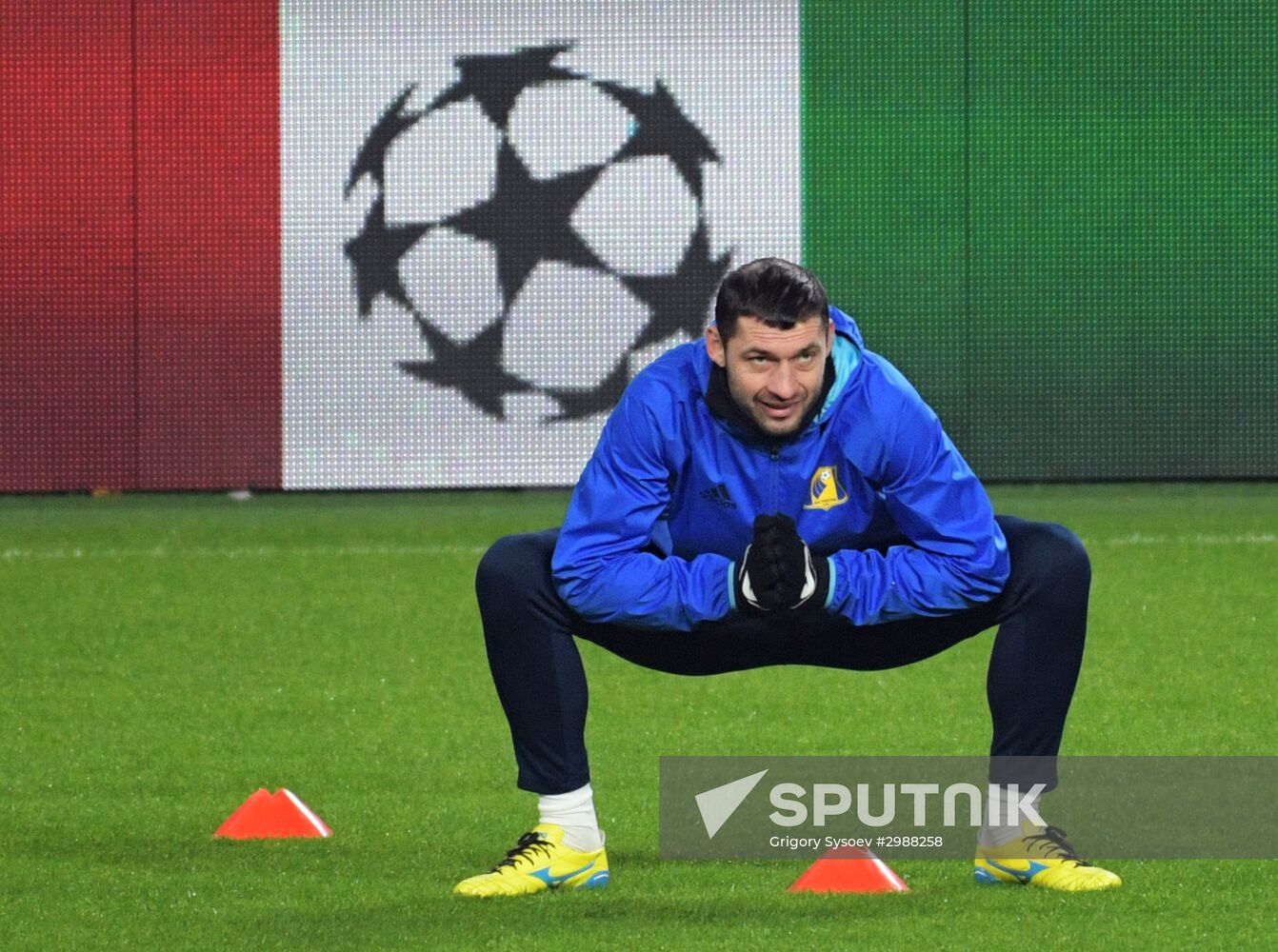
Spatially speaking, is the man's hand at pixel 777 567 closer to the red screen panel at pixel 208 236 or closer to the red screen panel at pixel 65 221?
the red screen panel at pixel 208 236

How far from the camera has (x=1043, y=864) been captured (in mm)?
3373

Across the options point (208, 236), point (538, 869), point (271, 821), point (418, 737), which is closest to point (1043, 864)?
point (538, 869)

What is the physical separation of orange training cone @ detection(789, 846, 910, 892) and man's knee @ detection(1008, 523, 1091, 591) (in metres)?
0.51

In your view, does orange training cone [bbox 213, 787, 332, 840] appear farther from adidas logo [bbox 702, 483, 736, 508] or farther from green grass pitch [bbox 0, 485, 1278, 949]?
adidas logo [bbox 702, 483, 736, 508]

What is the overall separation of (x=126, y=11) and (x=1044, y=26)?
4464 mm

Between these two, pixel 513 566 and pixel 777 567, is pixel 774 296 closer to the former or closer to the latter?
pixel 777 567

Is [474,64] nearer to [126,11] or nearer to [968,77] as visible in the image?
[126,11]

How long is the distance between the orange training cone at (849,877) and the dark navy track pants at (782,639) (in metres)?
0.23

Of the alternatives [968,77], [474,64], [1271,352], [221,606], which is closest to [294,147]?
[474,64]

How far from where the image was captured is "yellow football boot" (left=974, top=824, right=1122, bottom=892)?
3.36 metres

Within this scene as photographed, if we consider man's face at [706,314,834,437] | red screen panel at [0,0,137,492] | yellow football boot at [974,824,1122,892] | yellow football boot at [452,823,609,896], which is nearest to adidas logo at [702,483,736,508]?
man's face at [706,314,834,437]

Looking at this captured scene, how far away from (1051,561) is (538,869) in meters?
0.93

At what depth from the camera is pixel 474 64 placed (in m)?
10.5

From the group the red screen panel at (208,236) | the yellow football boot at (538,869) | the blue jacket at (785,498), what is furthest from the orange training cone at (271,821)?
the red screen panel at (208,236)
